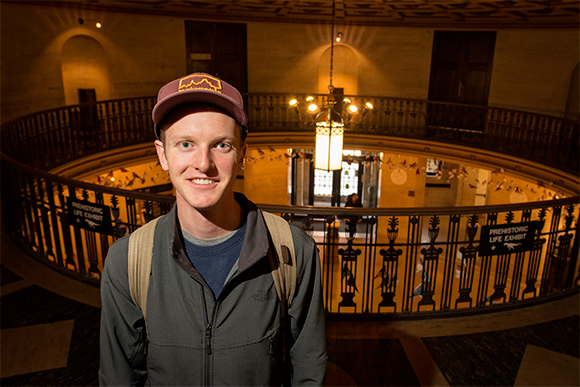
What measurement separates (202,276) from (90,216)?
10.4 ft

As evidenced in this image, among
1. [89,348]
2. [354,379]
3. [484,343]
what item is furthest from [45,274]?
[484,343]

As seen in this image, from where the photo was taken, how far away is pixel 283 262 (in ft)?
4.96

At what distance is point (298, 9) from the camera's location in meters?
11.4

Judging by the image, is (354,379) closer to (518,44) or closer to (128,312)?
(128,312)

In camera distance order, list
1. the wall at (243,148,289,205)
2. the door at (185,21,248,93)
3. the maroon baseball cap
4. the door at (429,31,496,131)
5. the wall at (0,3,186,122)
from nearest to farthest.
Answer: the maroon baseball cap, the wall at (0,3,186,122), the door at (429,31,496,131), the door at (185,21,248,93), the wall at (243,148,289,205)

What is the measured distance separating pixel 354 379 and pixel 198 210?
2.26 m

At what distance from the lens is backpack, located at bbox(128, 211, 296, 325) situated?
56.9 inches

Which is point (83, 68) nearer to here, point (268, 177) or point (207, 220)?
point (268, 177)

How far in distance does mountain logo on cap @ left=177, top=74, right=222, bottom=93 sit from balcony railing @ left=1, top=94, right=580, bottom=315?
193 centimetres

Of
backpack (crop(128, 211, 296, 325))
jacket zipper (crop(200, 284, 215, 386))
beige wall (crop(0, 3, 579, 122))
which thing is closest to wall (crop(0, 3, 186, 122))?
beige wall (crop(0, 3, 579, 122))

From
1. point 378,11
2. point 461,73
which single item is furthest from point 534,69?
point 378,11

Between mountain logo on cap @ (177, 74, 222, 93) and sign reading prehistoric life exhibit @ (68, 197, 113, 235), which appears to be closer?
mountain logo on cap @ (177, 74, 222, 93)

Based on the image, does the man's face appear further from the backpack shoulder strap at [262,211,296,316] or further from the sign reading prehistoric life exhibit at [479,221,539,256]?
the sign reading prehistoric life exhibit at [479,221,539,256]

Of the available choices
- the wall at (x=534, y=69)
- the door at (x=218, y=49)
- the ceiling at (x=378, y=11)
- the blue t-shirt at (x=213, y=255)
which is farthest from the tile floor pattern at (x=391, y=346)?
the door at (x=218, y=49)
